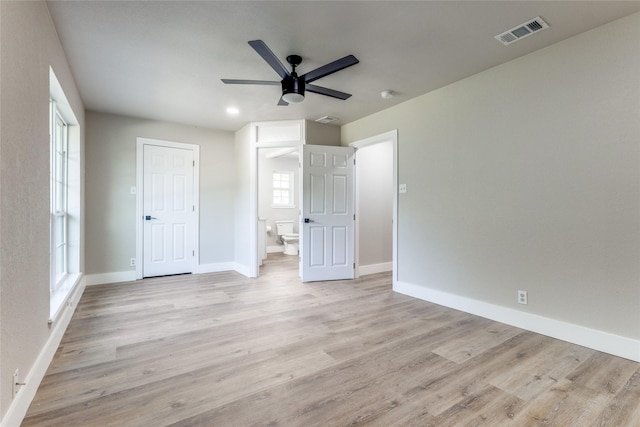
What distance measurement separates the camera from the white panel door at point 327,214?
15.2 feet

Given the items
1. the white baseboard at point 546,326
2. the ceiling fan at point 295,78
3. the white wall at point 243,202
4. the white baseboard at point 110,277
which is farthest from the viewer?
the white wall at point 243,202

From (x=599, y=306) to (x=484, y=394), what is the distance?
141cm

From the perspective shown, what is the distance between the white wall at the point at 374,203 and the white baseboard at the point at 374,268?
1.5 inches

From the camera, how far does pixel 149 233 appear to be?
4.91 metres

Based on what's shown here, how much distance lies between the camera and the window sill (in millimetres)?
2391

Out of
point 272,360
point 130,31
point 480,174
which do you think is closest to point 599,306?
point 480,174

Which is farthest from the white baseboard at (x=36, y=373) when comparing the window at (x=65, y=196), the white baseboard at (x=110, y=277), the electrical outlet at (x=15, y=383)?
the white baseboard at (x=110, y=277)

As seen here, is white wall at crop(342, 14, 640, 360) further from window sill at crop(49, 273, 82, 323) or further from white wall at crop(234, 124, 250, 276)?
window sill at crop(49, 273, 82, 323)

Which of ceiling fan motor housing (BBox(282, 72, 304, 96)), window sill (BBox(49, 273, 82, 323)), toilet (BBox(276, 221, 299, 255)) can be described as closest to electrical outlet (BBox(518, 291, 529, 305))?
ceiling fan motor housing (BBox(282, 72, 304, 96))

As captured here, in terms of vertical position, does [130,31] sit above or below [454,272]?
above

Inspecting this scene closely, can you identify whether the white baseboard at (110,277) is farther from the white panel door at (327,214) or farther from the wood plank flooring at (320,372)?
the white panel door at (327,214)

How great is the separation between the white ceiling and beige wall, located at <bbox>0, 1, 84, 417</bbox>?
518mm

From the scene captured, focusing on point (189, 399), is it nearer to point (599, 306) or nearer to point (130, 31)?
point (130, 31)

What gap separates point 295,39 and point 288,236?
5.57 meters
